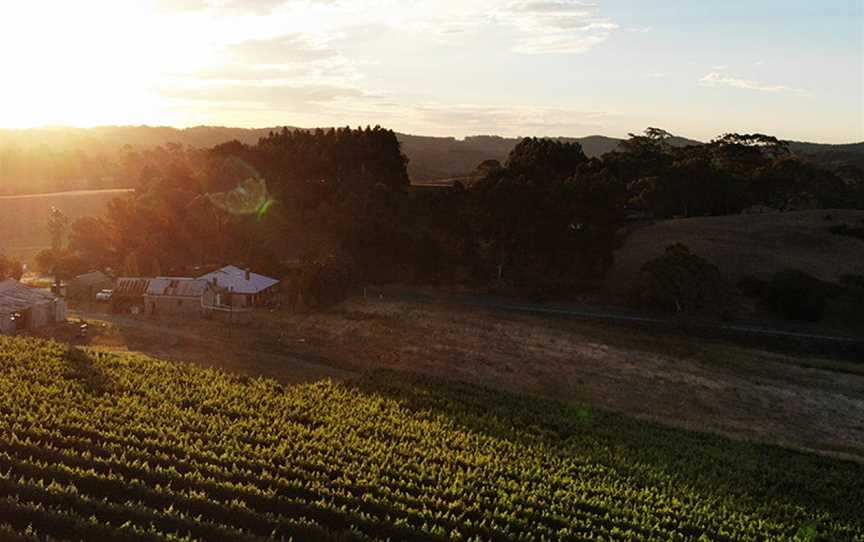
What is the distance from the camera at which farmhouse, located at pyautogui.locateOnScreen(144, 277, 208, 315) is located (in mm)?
51594

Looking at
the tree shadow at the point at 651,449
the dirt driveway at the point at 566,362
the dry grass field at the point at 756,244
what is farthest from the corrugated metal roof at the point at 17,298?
the dry grass field at the point at 756,244

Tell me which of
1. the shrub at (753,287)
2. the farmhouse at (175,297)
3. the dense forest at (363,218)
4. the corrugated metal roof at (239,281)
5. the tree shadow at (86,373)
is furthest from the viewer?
the dense forest at (363,218)

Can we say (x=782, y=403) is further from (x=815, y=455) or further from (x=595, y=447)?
(x=595, y=447)

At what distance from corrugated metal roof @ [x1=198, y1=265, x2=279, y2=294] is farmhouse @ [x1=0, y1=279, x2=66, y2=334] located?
1072 cm

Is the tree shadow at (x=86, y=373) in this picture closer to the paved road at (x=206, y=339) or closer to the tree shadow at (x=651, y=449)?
the paved road at (x=206, y=339)

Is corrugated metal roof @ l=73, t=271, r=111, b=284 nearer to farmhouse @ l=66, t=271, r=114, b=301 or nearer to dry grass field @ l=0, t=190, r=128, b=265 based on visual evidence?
farmhouse @ l=66, t=271, r=114, b=301

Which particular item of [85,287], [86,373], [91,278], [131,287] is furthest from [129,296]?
[86,373]

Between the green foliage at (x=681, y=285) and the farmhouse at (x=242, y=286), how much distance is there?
30.8m

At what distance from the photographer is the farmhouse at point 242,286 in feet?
174

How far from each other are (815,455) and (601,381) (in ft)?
40.0

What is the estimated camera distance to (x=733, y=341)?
5125cm

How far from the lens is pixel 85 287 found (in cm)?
5744

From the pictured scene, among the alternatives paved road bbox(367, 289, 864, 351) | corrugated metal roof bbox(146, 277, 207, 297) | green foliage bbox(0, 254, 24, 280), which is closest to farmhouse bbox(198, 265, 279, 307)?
corrugated metal roof bbox(146, 277, 207, 297)

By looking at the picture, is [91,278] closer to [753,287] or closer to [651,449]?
[651,449]
